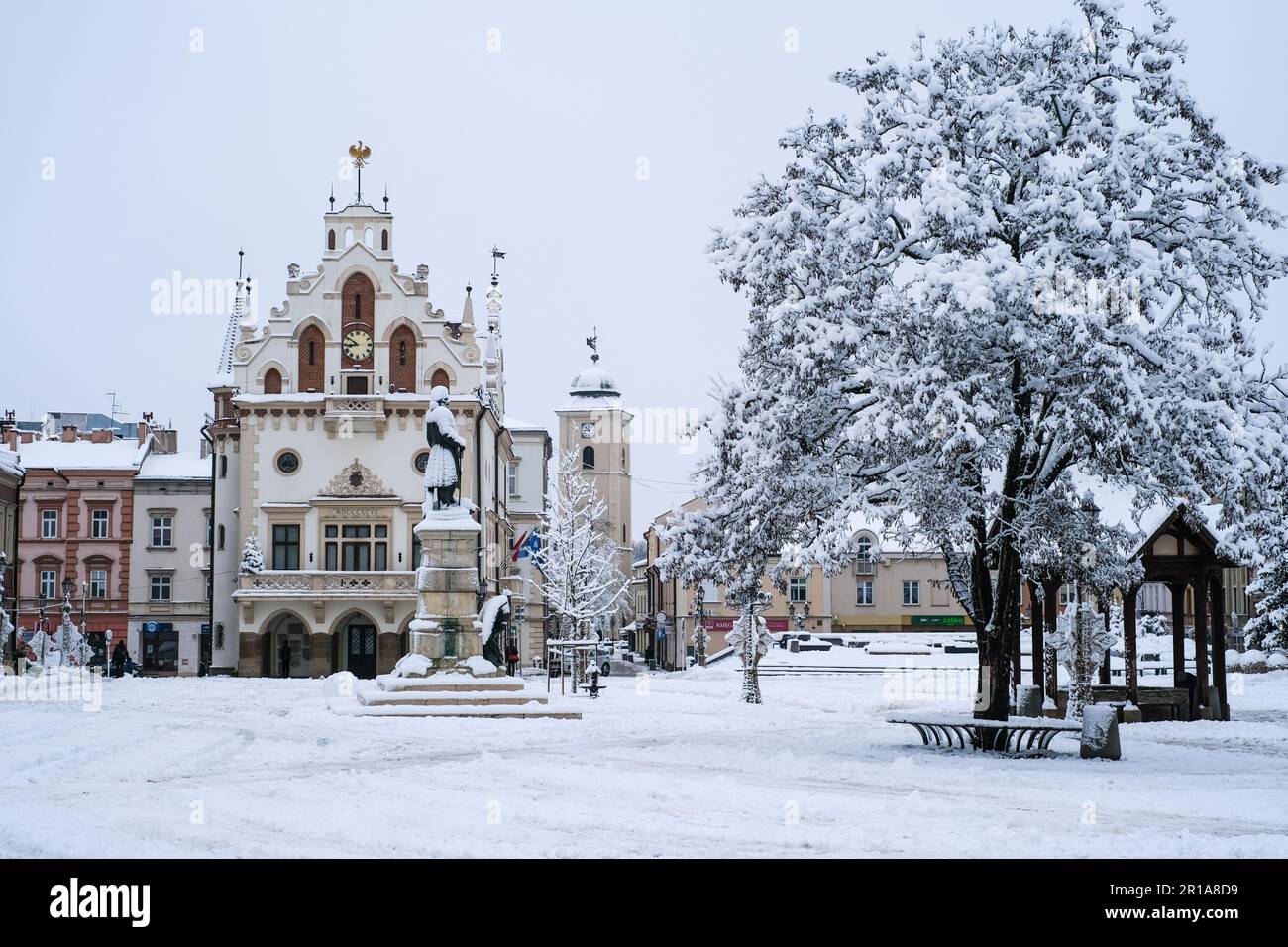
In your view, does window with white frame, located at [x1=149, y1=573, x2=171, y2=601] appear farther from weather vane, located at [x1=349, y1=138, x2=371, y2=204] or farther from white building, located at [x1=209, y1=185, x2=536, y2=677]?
weather vane, located at [x1=349, y1=138, x2=371, y2=204]

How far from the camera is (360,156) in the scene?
5334 cm

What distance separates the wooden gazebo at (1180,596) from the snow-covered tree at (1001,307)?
377 centimetres

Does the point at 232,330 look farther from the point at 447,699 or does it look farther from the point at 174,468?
the point at 447,699

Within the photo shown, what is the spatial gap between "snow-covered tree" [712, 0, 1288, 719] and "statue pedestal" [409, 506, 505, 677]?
920 cm

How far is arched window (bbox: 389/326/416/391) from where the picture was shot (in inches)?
2039

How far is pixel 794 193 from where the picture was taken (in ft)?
68.0

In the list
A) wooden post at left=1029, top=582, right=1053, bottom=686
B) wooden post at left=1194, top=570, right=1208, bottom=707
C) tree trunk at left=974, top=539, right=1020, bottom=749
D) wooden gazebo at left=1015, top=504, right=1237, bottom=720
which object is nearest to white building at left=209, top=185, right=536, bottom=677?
wooden post at left=1029, top=582, right=1053, bottom=686

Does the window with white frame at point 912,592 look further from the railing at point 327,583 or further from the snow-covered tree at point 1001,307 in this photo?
the snow-covered tree at point 1001,307

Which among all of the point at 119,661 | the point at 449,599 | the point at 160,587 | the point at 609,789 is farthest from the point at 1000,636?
the point at 160,587

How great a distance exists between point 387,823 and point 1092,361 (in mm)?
10571

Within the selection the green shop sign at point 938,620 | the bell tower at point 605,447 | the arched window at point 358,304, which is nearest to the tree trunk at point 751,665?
the arched window at point 358,304

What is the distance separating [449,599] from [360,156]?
29.5m
